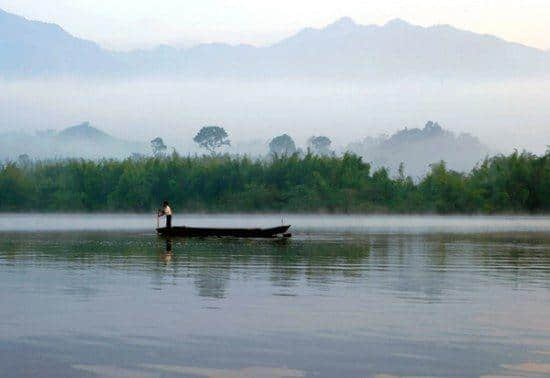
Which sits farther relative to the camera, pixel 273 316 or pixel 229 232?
pixel 229 232

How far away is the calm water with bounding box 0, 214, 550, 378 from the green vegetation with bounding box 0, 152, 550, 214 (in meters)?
69.6

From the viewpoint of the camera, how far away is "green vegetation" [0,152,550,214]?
10550cm

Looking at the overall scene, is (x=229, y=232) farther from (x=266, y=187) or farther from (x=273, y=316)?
(x=266, y=187)

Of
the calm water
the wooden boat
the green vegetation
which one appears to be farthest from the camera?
the green vegetation

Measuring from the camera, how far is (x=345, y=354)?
1505cm

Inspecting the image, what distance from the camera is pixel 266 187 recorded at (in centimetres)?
10794

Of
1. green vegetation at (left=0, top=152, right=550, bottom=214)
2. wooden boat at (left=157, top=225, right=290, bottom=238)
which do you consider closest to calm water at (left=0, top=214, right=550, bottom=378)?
wooden boat at (left=157, top=225, right=290, bottom=238)

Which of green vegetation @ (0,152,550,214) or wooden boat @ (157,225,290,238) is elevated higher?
green vegetation @ (0,152,550,214)

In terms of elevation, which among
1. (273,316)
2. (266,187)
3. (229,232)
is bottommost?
(273,316)

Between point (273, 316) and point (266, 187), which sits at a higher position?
point (266, 187)

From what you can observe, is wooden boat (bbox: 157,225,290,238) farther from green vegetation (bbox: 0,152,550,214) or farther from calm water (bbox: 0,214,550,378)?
green vegetation (bbox: 0,152,550,214)

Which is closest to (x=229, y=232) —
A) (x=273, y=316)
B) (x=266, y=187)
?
(x=273, y=316)

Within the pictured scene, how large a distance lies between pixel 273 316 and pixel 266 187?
88808 millimetres

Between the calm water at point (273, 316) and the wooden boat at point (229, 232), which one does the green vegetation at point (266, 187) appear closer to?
the wooden boat at point (229, 232)
